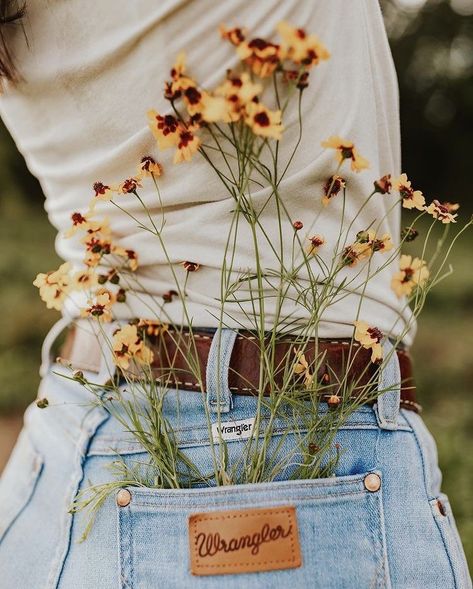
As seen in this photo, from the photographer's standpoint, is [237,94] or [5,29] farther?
[5,29]

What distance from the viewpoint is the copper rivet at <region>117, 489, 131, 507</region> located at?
4.07 ft

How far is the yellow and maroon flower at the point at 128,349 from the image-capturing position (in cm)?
134

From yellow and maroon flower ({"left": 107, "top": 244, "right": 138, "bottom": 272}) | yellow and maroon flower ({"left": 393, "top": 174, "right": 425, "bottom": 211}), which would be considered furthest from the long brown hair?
yellow and maroon flower ({"left": 393, "top": 174, "right": 425, "bottom": 211})

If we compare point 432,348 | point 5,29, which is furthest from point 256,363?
point 432,348

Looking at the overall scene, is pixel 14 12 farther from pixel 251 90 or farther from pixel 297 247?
pixel 297 247

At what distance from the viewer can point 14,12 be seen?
134 cm

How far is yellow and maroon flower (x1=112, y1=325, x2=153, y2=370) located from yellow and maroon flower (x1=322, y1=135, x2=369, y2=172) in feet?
1.54

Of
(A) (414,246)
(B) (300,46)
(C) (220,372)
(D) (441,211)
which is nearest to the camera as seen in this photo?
(B) (300,46)

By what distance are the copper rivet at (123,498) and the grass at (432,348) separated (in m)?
2.11

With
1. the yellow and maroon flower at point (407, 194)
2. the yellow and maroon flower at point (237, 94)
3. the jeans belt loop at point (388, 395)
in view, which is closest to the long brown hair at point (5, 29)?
the yellow and maroon flower at point (237, 94)

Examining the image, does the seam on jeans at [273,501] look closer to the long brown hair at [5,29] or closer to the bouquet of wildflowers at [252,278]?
the bouquet of wildflowers at [252,278]

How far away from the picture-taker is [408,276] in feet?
4.75

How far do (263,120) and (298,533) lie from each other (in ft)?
2.06

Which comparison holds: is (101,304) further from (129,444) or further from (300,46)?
(300,46)
